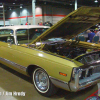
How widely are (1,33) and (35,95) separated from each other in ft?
8.89

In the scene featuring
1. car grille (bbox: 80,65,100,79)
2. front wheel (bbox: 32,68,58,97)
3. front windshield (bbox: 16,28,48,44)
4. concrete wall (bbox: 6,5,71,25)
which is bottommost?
front wheel (bbox: 32,68,58,97)

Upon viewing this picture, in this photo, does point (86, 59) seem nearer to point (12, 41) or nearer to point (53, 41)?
point (53, 41)

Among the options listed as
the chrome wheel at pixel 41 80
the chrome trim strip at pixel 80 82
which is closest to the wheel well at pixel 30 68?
the chrome wheel at pixel 41 80

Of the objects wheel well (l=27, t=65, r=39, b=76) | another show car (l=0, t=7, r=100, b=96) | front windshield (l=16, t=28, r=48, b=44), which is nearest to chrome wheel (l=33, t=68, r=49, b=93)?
another show car (l=0, t=7, r=100, b=96)

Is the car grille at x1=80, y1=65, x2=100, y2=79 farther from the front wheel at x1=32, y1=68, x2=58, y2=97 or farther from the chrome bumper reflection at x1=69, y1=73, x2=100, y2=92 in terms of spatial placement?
the front wheel at x1=32, y1=68, x2=58, y2=97

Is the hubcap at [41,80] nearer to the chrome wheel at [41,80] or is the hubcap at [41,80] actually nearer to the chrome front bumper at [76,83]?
the chrome wheel at [41,80]

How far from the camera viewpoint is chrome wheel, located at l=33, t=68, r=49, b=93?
9.17 ft

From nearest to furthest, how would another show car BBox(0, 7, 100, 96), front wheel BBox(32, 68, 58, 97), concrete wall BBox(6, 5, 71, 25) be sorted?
another show car BBox(0, 7, 100, 96), front wheel BBox(32, 68, 58, 97), concrete wall BBox(6, 5, 71, 25)

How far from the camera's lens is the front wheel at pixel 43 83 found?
268 centimetres

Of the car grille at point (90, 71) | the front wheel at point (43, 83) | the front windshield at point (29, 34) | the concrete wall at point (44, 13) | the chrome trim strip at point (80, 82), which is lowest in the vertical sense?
the front wheel at point (43, 83)

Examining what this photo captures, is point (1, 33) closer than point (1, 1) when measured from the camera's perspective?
Yes

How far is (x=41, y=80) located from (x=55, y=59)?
73cm

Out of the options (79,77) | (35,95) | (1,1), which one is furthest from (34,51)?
(1,1)

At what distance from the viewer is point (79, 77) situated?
237cm
